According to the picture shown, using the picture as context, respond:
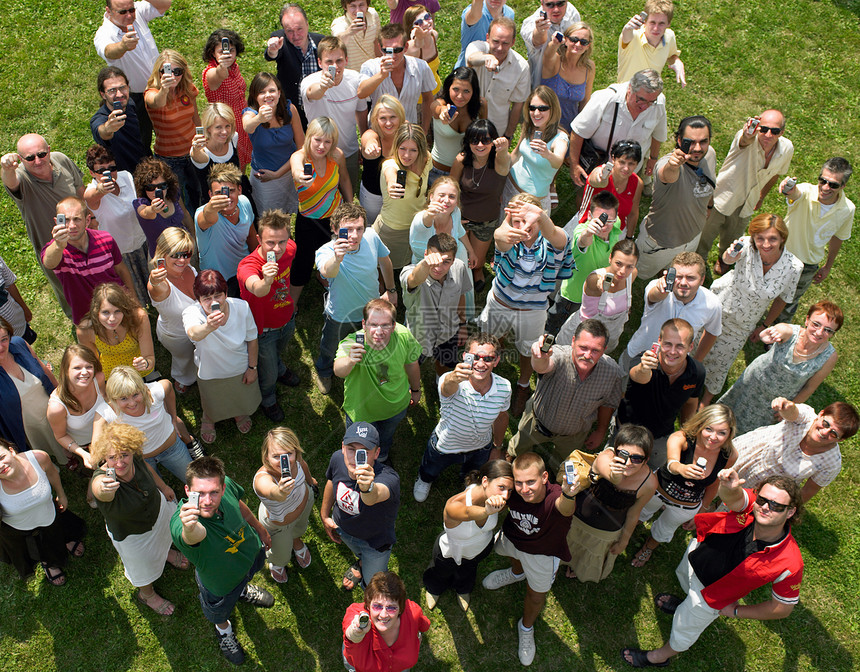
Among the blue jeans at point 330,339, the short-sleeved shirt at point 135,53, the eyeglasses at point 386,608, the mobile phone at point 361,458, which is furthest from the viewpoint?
the short-sleeved shirt at point 135,53

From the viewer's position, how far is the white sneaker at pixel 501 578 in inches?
273

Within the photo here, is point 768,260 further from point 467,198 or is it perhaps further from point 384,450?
point 384,450

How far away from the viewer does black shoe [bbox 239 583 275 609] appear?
6.77 metres

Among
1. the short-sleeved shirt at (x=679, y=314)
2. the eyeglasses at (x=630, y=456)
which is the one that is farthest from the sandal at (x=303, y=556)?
the short-sleeved shirt at (x=679, y=314)

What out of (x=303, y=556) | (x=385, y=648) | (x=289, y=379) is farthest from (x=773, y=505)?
(x=289, y=379)

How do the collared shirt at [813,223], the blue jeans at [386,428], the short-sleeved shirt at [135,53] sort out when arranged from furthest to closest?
the short-sleeved shirt at [135,53] → the collared shirt at [813,223] → the blue jeans at [386,428]

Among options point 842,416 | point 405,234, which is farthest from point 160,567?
point 842,416

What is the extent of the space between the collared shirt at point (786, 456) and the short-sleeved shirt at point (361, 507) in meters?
3.27

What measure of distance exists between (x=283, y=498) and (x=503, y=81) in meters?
5.54

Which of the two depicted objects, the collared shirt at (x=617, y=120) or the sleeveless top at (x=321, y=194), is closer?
the sleeveless top at (x=321, y=194)

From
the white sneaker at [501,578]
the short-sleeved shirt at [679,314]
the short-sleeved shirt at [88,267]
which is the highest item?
the short-sleeved shirt at [679,314]

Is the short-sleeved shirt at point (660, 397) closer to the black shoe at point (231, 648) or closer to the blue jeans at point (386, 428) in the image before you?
the blue jeans at point (386, 428)

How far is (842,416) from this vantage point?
632cm

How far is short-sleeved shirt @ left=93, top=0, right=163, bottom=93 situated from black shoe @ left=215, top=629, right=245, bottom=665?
6393 mm
